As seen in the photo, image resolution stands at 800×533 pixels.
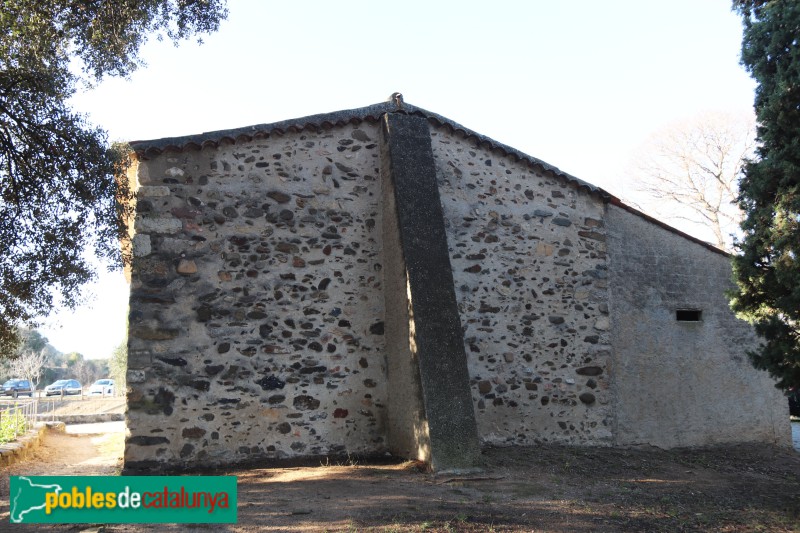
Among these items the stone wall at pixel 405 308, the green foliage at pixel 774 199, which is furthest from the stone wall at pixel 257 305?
the green foliage at pixel 774 199

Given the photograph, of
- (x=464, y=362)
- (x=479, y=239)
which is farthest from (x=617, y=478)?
(x=479, y=239)

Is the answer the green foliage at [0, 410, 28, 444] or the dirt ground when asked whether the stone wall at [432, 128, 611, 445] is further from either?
the green foliage at [0, 410, 28, 444]

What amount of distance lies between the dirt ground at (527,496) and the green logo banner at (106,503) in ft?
0.29

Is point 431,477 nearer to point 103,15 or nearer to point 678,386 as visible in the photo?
point 678,386

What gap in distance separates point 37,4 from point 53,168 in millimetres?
1756

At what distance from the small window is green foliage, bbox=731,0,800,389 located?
9.90ft

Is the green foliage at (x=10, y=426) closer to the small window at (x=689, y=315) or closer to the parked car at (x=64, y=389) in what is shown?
the small window at (x=689, y=315)

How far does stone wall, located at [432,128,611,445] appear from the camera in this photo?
26.7ft

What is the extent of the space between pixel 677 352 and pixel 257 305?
609 cm

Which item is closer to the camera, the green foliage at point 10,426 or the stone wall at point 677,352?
the stone wall at point 677,352

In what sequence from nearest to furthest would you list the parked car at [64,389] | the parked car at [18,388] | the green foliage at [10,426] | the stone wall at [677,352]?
the stone wall at [677,352], the green foliage at [10,426], the parked car at [18,388], the parked car at [64,389]

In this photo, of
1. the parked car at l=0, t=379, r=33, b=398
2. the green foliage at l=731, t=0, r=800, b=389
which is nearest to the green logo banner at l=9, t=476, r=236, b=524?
the green foliage at l=731, t=0, r=800, b=389

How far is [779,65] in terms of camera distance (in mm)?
5809

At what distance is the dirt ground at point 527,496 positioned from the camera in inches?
182
